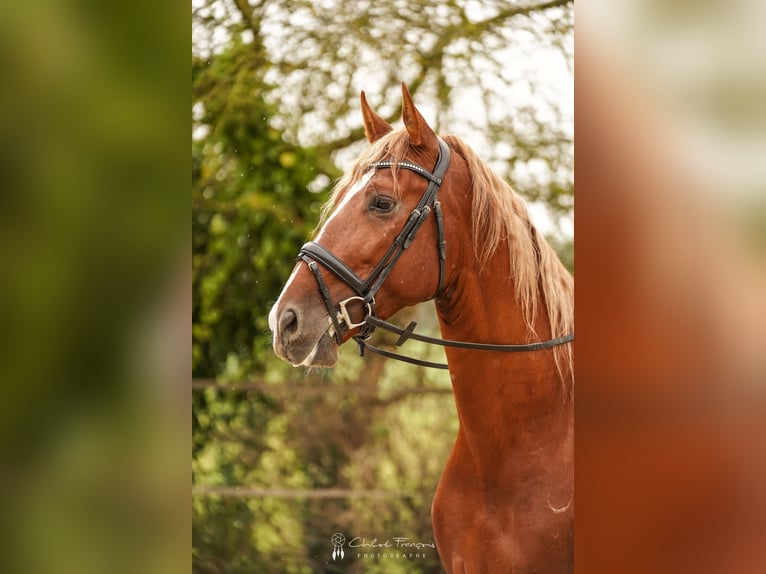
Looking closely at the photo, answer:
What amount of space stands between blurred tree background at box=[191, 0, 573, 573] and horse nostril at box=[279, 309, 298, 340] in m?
0.64

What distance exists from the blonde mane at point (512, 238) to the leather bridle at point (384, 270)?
5 cm

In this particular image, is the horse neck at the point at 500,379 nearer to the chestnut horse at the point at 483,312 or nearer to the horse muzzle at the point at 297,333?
the chestnut horse at the point at 483,312

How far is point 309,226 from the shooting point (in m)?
2.75

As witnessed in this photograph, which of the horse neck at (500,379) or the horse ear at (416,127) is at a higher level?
the horse ear at (416,127)

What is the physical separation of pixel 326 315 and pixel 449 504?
0.86 metres

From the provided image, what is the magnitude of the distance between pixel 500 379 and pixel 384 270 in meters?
0.56

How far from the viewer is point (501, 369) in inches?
87.0

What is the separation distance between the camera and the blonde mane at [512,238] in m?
2.20

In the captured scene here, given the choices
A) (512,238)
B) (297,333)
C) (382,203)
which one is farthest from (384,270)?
(512,238)

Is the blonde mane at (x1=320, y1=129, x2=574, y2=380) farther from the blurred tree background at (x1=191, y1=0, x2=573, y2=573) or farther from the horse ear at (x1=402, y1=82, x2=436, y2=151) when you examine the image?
the blurred tree background at (x1=191, y1=0, x2=573, y2=573)

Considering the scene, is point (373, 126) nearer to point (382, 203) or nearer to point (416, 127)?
point (416, 127)

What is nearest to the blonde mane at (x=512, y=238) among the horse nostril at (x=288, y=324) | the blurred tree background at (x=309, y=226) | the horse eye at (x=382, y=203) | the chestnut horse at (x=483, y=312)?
the chestnut horse at (x=483, y=312)
